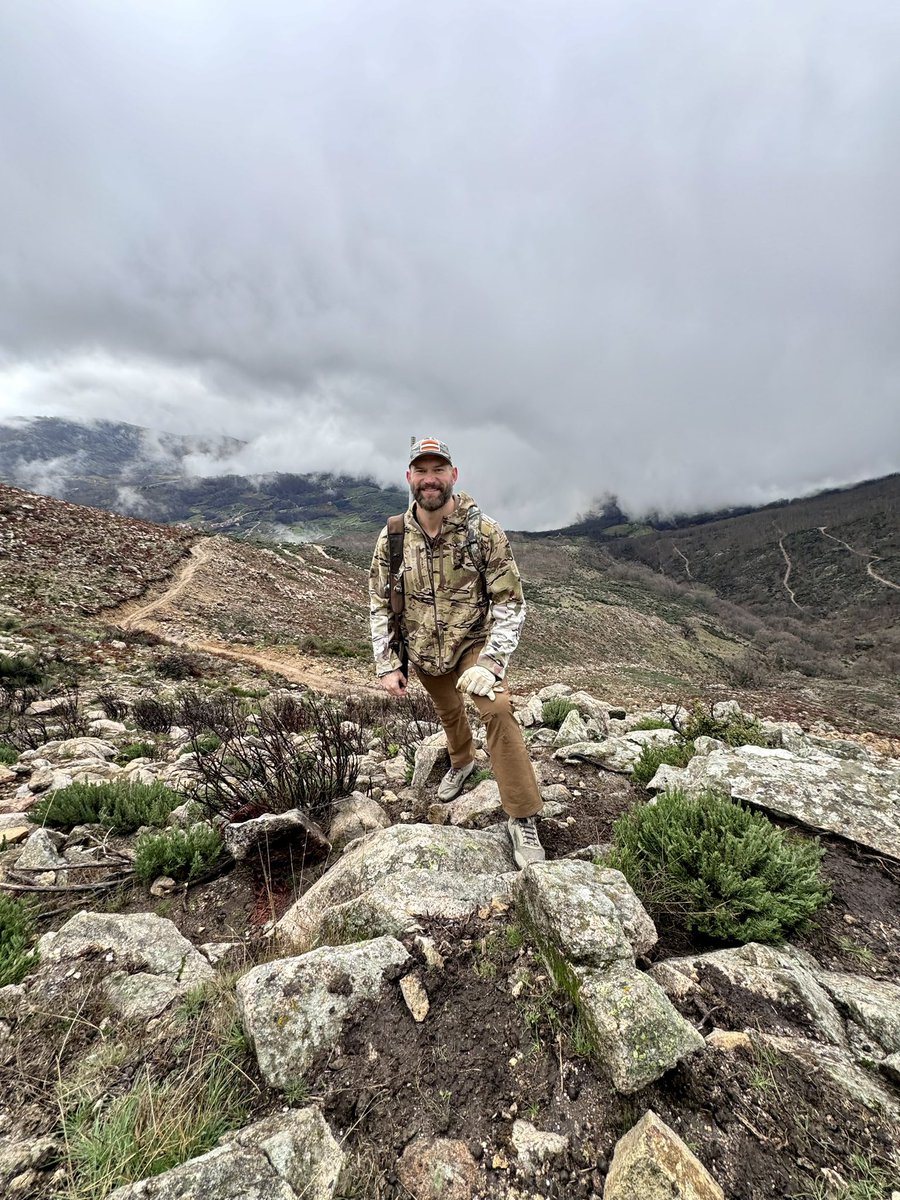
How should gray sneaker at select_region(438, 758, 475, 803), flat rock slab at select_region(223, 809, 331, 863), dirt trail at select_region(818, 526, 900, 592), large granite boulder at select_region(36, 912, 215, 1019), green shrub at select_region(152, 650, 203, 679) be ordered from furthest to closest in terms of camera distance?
1. dirt trail at select_region(818, 526, 900, 592)
2. green shrub at select_region(152, 650, 203, 679)
3. gray sneaker at select_region(438, 758, 475, 803)
4. flat rock slab at select_region(223, 809, 331, 863)
5. large granite boulder at select_region(36, 912, 215, 1019)

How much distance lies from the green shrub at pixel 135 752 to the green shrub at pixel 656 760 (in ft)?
20.7

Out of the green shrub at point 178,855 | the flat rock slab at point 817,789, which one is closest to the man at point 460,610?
the flat rock slab at point 817,789

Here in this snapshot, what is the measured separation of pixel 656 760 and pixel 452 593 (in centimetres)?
329

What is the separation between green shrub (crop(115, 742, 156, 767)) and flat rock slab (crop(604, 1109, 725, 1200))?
6664mm

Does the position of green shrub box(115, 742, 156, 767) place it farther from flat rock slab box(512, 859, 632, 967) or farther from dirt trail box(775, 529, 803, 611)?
dirt trail box(775, 529, 803, 611)

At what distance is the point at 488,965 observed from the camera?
232 cm

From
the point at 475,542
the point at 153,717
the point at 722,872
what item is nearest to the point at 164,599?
the point at 153,717

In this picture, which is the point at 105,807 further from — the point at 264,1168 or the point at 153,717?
the point at 153,717

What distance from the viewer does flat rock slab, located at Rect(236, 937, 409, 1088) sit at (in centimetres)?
189

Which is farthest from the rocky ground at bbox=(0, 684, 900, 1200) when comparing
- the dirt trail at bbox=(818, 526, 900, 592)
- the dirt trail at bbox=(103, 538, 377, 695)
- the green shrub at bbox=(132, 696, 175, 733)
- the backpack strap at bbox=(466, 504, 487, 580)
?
the dirt trail at bbox=(818, 526, 900, 592)

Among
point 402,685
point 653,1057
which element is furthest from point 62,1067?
point 402,685

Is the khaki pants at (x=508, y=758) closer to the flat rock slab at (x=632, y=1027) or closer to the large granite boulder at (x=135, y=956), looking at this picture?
the flat rock slab at (x=632, y=1027)

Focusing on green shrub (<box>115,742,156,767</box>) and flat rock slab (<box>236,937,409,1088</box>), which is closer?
flat rock slab (<box>236,937,409,1088</box>)

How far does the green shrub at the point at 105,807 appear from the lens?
428 cm
